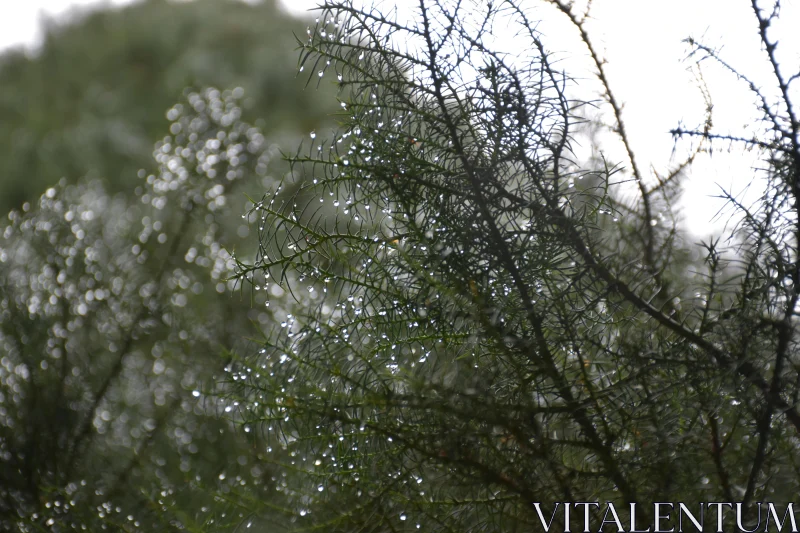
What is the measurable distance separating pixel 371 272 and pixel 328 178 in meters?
0.05

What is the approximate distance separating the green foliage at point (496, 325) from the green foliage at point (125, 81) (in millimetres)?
1284

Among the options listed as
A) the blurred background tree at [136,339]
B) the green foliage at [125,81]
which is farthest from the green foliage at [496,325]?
the green foliage at [125,81]

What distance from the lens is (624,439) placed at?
0.36 meters

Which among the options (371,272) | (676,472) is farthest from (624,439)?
(371,272)

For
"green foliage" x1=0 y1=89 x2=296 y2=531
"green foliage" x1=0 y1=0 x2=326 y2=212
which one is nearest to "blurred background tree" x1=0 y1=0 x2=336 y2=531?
"green foliage" x1=0 y1=89 x2=296 y2=531

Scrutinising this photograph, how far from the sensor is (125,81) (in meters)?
2.08

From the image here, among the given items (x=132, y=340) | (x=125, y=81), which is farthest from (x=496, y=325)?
(x=125, y=81)

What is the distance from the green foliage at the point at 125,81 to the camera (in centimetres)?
168

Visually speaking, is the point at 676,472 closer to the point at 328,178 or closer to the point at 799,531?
the point at 799,531

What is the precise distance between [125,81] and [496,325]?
6.59 ft

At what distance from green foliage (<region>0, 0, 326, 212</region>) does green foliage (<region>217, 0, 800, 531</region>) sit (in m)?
1.28

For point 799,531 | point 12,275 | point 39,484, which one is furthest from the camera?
point 12,275

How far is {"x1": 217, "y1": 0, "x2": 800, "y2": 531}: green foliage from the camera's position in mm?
346

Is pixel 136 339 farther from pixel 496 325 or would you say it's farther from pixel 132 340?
pixel 496 325
